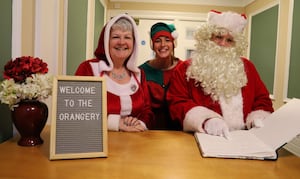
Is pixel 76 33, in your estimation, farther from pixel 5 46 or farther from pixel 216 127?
pixel 216 127

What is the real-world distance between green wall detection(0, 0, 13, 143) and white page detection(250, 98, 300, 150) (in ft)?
3.08

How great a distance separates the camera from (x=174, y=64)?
6.59 feet

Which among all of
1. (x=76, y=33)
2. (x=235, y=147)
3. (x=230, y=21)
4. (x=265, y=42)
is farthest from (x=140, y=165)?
(x=265, y=42)

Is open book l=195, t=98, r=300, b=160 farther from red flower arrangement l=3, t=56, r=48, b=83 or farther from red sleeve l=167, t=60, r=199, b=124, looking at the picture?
red flower arrangement l=3, t=56, r=48, b=83

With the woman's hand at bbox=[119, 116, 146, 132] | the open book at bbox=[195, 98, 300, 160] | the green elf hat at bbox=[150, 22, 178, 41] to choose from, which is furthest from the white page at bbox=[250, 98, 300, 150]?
the green elf hat at bbox=[150, 22, 178, 41]

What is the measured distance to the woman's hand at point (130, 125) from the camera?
49.0 inches

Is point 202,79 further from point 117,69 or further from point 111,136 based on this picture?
point 111,136

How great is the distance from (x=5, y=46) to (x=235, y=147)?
0.89 meters

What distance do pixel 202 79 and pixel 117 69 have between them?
464 millimetres

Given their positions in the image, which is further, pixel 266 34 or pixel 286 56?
pixel 266 34

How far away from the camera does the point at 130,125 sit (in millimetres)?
1275

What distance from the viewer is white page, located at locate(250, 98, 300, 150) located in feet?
3.02

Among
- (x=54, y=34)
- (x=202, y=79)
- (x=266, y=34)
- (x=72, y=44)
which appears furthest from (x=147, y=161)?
(x=266, y=34)

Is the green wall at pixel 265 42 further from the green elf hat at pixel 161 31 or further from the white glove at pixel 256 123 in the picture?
the white glove at pixel 256 123
